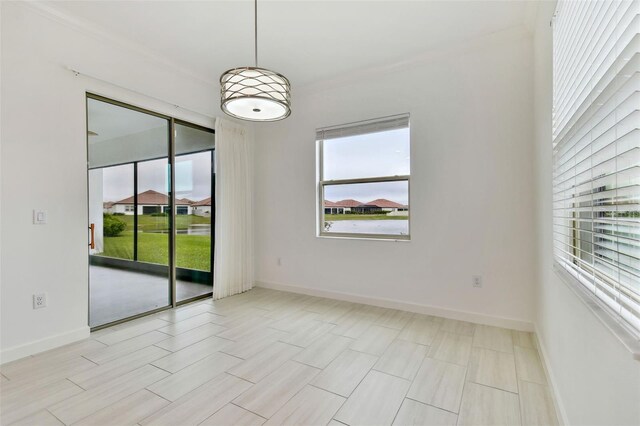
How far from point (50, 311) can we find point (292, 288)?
260cm

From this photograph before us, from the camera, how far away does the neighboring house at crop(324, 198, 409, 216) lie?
12.0ft

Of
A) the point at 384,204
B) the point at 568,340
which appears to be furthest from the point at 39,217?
the point at 568,340

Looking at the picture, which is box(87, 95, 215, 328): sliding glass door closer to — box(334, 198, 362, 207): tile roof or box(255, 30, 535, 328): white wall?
box(255, 30, 535, 328): white wall

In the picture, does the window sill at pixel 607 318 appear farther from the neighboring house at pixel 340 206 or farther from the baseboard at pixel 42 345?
the baseboard at pixel 42 345

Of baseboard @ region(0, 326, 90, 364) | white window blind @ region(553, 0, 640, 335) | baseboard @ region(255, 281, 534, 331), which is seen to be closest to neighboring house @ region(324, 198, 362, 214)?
baseboard @ region(255, 281, 534, 331)

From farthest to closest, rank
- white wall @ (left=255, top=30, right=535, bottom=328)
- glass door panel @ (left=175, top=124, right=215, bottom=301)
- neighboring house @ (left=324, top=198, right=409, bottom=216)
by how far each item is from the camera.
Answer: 1. glass door panel @ (left=175, top=124, right=215, bottom=301)
2. neighboring house @ (left=324, top=198, right=409, bottom=216)
3. white wall @ (left=255, top=30, right=535, bottom=328)

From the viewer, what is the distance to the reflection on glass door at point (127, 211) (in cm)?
301

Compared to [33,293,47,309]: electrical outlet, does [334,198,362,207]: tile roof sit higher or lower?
higher

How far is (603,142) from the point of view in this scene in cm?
111

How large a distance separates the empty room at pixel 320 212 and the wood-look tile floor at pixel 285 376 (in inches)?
0.8

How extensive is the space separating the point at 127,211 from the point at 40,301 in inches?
43.3

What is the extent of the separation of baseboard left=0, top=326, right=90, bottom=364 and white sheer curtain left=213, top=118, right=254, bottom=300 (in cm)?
148

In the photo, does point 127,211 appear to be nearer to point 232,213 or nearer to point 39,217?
point 39,217

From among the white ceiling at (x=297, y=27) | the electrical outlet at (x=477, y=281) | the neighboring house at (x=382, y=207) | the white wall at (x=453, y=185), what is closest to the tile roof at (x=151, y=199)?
the white ceiling at (x=297, y=27)
